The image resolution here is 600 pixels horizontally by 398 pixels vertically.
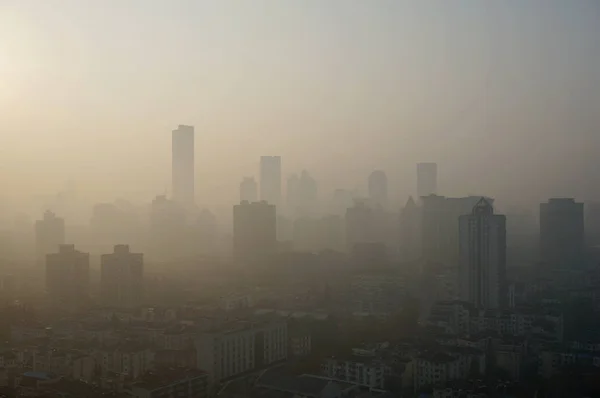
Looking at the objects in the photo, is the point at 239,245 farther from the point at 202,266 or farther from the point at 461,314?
the point at 461,314

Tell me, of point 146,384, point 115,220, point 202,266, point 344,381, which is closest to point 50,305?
point 115,220

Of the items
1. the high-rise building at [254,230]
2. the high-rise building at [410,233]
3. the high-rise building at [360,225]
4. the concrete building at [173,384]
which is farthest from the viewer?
the high-rise building at [254,230]

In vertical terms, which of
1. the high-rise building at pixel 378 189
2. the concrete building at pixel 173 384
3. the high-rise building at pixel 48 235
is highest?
the high-rise building at pixel 378 189

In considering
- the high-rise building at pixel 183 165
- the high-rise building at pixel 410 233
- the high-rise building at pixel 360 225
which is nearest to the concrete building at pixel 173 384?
the high-rise building at pixel 183 165

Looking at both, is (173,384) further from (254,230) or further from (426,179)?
(254,230)

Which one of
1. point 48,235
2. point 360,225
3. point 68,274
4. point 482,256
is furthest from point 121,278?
point 482,256

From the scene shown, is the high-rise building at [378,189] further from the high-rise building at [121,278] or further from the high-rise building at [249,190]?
the high-rise building at [121,278]
